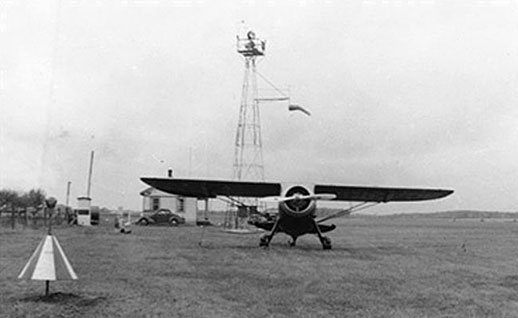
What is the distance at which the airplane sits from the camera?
20500 mm

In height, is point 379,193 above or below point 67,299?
above

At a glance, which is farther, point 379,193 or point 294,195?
point 379,193

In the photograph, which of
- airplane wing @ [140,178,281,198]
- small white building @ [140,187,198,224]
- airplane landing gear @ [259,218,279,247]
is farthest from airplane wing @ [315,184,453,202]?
small white building @ [140,187,198,224]

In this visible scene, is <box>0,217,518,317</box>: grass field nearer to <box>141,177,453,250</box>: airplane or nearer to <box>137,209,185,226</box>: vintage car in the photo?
<box>141,177,453,250</box>: airplane

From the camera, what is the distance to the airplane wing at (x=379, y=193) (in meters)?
22.6

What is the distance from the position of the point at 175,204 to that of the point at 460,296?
4260cm

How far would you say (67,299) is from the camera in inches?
341

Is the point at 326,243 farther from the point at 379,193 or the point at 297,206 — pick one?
the point at 379,193

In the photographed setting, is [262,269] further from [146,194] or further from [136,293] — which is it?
[146,194]

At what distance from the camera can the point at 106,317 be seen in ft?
24.5

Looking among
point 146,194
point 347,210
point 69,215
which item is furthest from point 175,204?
point 347,210

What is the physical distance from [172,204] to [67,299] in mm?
42749

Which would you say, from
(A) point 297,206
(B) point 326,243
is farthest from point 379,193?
(A) point 297,206

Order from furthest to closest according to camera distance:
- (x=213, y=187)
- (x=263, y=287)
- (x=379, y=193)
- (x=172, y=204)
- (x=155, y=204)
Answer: (x=155, y=204) < (x=172, y=204) < (x=379, y=193) < (x=213, y=187) < (x=263, y=287)
